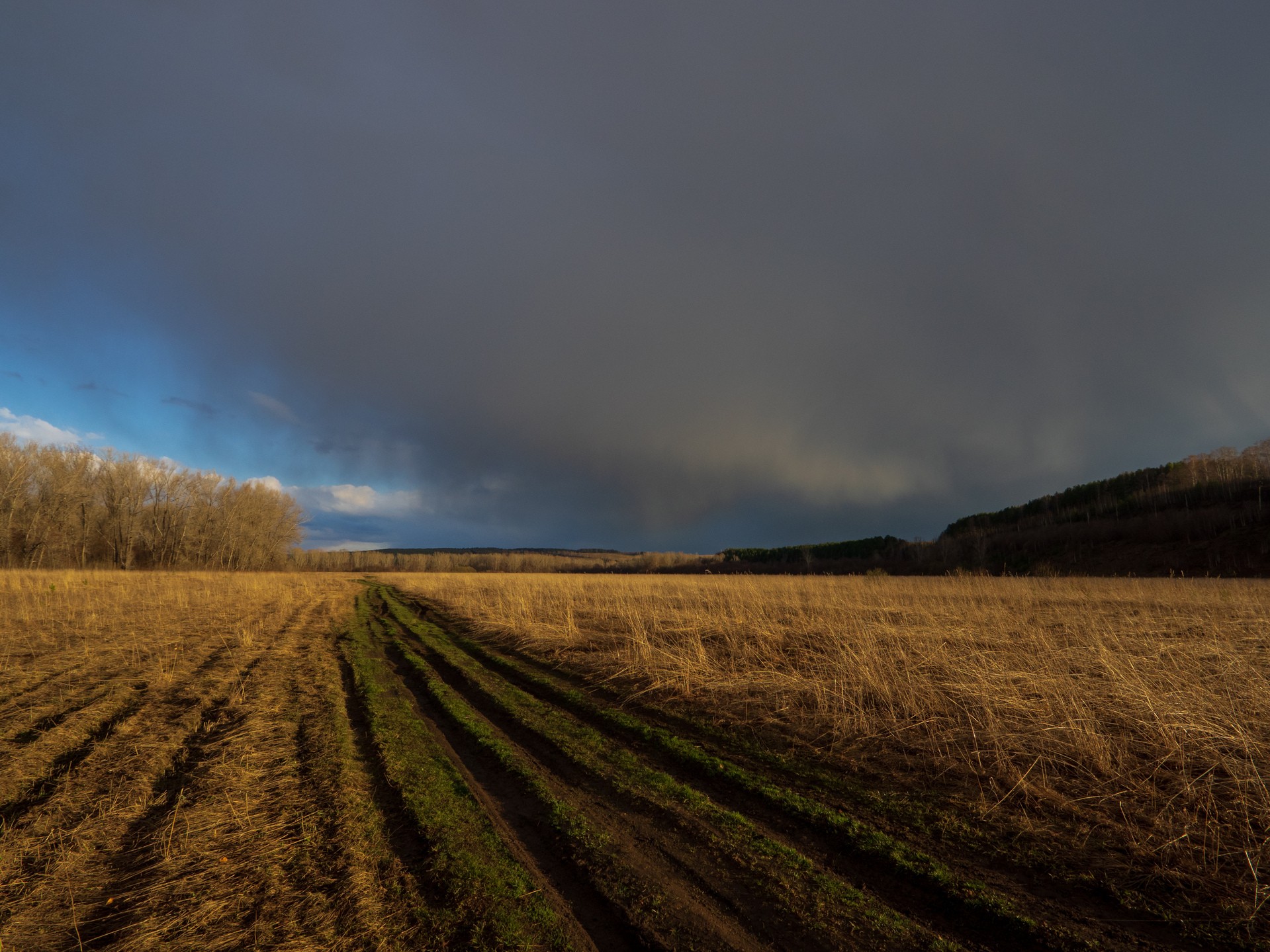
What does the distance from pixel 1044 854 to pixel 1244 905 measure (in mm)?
1073

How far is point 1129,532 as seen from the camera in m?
46.8

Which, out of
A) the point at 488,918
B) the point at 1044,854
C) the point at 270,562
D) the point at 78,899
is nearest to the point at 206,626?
the point at 78,899

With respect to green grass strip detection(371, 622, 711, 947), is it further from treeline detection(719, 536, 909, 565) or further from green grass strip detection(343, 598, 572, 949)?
treeline detection(719, 536, 909, 565)

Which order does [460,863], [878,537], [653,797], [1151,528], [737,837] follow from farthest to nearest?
[878,537] < [1151,528] < [653,797] < [737,837] < [460,863]

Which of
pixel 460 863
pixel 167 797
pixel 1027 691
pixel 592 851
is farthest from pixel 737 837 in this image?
pixel 1027 691

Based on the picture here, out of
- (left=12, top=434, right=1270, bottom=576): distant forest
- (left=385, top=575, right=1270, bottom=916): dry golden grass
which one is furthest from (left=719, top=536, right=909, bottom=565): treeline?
(left=385, top=575, right=1270, bottom=916): dry golden grass

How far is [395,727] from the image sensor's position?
23.5 ft

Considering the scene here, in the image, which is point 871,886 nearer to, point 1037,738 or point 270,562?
point 1037,738

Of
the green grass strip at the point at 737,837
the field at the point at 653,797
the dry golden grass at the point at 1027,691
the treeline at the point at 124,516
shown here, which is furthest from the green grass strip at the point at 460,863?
the treeline at the point at 124,516

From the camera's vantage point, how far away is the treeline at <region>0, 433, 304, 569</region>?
171 feet

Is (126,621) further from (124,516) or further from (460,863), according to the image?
(124,516)

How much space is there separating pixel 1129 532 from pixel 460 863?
63059mm

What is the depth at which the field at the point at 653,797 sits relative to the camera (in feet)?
11.1

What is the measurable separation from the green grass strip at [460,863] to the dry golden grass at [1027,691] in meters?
4.20
